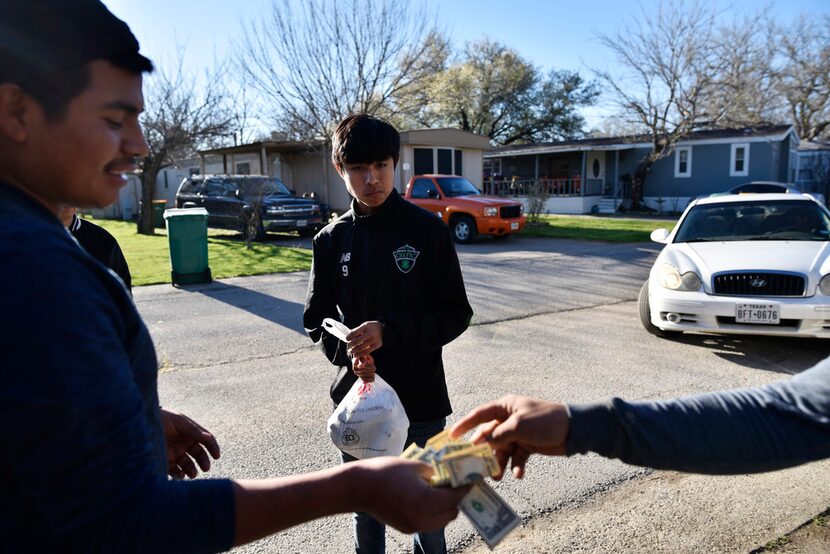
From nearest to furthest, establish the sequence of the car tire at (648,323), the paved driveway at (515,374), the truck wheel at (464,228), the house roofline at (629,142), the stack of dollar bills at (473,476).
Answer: the stack of dollar bills at (473,476)
the paved driveway at (515,374)
the car tire at (648,323)
the truck wheel at (464,228)
the house roofline at (629,142)

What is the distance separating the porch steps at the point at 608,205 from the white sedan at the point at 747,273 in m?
23.1

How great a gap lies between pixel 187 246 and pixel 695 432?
991 cm

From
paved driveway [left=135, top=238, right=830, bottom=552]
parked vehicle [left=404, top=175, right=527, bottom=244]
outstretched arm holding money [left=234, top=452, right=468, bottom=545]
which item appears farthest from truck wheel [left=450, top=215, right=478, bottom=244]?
outstretched arm holding money [left=234, top=452, right=468, bottom=545]

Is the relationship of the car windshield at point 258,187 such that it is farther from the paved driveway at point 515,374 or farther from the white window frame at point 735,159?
the white window frame at point 735,159

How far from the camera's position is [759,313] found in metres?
6.04

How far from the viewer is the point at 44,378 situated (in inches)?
33.5

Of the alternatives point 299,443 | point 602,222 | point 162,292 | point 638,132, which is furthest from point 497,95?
point 299,443

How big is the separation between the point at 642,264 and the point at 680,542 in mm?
10336

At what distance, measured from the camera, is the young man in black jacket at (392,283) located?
2.49 meters

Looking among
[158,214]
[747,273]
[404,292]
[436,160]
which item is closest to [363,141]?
[404,292]

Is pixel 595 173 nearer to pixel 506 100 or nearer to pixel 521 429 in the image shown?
pixel 506 100

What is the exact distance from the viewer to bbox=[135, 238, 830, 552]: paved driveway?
3.19 meters

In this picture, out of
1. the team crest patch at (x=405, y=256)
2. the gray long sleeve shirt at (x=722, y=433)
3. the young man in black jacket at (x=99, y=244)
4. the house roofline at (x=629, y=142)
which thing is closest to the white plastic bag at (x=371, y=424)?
the team crest patch at (x=405, y=256)

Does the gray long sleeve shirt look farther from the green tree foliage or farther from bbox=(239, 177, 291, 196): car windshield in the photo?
the green tree foliage
